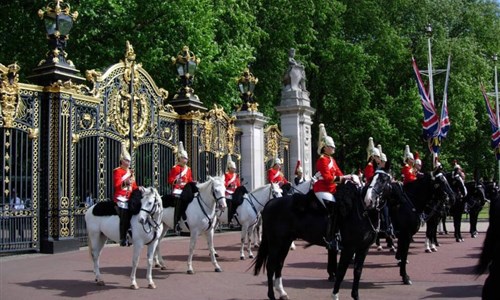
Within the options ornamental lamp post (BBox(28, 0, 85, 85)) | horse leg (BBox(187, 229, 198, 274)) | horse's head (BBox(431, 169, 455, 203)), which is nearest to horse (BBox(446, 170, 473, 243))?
horse's head (BBox(431, 169, 455, 203))

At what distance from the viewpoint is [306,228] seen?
28.3 feet

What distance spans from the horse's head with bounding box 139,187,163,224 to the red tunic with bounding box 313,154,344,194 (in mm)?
2592

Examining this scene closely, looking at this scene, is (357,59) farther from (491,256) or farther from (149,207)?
(491,256)

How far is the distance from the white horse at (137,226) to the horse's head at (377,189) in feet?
11.1

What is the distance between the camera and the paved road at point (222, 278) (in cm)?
864

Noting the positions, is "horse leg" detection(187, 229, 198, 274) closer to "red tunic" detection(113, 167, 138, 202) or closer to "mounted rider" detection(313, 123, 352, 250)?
"red tunic" detection(113, 167, 138, 202)

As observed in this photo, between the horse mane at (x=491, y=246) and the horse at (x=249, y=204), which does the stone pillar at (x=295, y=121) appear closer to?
the horse at (x=249, y=204)

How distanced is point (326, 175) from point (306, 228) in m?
0.86

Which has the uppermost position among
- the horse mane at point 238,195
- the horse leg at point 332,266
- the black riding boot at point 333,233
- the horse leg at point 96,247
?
the horse mane at point 238,195

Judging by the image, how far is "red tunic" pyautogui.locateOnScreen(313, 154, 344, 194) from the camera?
872cm

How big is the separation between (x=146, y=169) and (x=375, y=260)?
722cm

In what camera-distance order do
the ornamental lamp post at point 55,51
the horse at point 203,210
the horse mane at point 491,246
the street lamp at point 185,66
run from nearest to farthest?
the horse mane at point 491,246 < the horse at point 203,210 < the ornamental lamp post at point 55,51 < the street lamp at point 185,66

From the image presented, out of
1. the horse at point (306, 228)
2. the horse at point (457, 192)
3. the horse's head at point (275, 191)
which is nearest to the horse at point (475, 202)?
the horse at point (457, 192)

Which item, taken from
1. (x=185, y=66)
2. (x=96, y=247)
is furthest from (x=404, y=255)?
(x=185, y=66)
